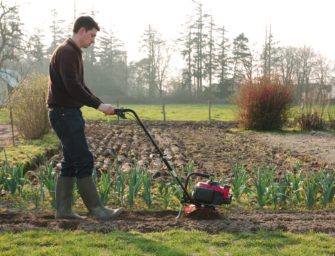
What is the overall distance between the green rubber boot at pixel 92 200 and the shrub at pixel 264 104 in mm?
14801

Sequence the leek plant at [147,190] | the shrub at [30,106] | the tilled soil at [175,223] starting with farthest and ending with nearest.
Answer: the shrub at [30,106] → the leek plant at [147,190] → the tilled soil at [175,223]

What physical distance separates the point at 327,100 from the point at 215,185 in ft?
57.0

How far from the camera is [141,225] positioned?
4.93 metres

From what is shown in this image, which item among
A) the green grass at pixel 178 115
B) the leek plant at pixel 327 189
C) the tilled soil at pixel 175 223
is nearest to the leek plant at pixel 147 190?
the tilled soil at pixel 175 223

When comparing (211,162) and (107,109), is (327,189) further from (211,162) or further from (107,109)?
(211,162)

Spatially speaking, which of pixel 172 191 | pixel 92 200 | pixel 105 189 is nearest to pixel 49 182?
pixel 105 189

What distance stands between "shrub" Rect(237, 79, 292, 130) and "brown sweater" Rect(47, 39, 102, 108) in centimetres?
1494

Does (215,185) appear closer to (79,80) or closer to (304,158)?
(79,80)

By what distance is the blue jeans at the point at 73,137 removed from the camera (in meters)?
5.04

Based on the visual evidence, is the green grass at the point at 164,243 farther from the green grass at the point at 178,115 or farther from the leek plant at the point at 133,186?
the green grass at the point at 178,115

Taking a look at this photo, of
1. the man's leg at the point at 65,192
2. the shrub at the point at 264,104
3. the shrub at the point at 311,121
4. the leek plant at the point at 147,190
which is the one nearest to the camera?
the man's leg at the point at 65,192

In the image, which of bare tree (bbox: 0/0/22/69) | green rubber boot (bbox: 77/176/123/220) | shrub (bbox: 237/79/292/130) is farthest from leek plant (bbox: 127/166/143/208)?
bare tree (bbox: 0/0/22/69)

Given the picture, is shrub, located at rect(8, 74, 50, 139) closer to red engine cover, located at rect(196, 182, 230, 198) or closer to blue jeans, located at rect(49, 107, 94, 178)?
blue jeans, located at rect(49, 107, 94, 178)

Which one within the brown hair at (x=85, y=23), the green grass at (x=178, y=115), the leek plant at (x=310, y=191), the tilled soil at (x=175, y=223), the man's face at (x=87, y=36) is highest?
the brown hair at (x=85, y=23)
